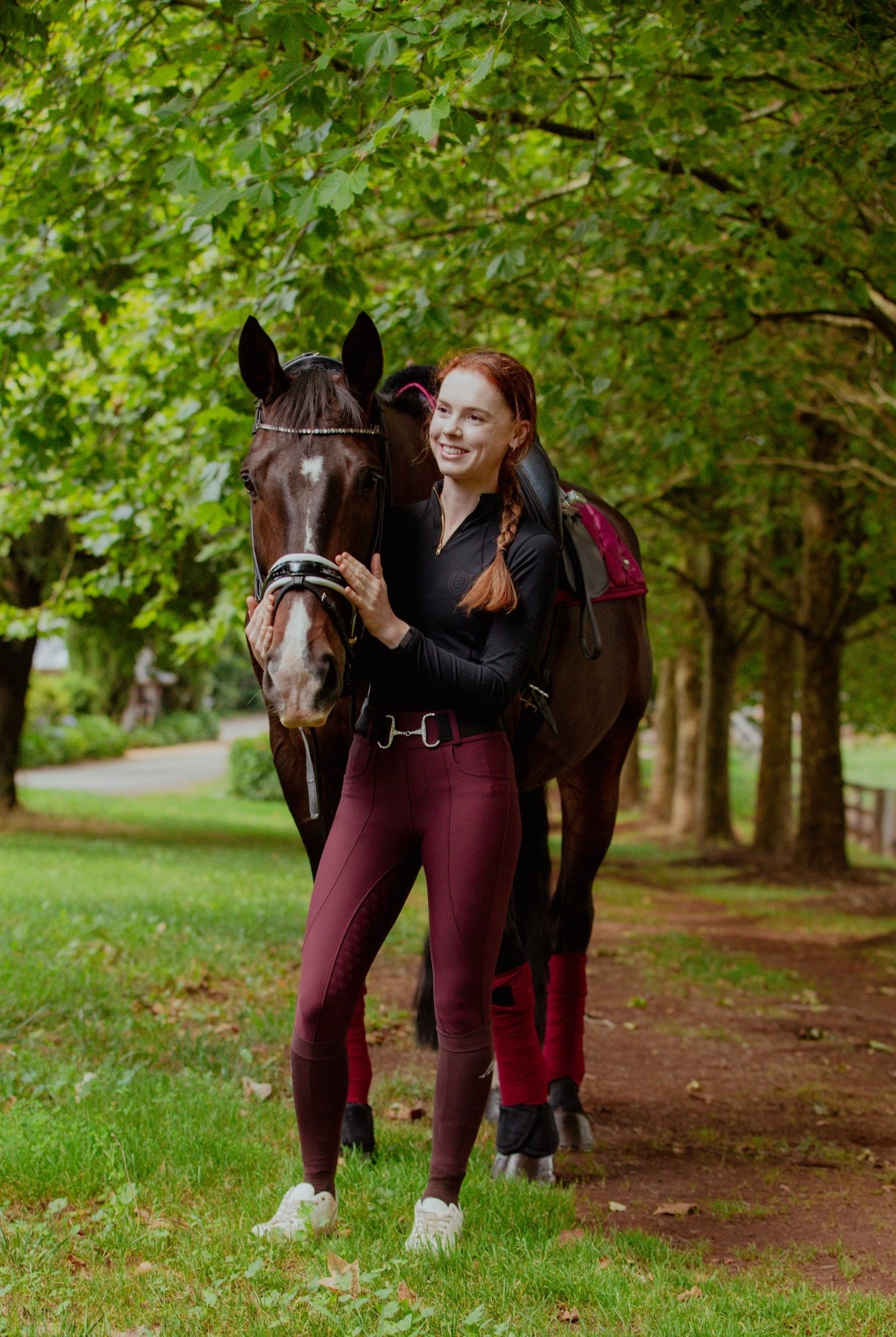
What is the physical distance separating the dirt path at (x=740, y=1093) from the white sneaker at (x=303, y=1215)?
914 millimetres

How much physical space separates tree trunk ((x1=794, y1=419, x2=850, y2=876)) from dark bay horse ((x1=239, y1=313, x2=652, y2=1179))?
10.6m

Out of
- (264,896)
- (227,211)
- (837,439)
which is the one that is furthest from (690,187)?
(837,439)

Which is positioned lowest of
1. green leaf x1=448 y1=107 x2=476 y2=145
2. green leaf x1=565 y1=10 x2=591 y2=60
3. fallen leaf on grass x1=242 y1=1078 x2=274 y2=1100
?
fallen leaf on grass x1=242 y1=1078 x2=274 y2=1100

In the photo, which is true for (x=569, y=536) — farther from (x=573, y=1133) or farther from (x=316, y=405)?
(x=573, y=1133)

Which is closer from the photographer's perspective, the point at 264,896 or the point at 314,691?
the point at 314,691

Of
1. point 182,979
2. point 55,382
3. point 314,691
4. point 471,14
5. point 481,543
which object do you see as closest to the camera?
point 314,691

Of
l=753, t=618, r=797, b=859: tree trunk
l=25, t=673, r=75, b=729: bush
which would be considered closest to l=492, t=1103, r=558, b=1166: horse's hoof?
l=753, t=618, r=797, b=859: tree trunk

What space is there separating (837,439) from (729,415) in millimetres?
4231

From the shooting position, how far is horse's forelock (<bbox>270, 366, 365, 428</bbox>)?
10.6 feet

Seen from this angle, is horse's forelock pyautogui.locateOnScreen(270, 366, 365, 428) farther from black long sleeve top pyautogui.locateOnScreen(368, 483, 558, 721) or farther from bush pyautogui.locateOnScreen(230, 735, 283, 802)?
bush pyautogui.locateOnScreen(230, 735, 283, 802)

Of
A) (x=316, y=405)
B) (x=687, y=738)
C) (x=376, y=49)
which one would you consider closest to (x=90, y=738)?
(x=687, y=738)

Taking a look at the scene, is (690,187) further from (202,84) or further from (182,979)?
(182,979)

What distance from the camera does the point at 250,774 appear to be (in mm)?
29266

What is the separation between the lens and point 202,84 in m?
7.73
